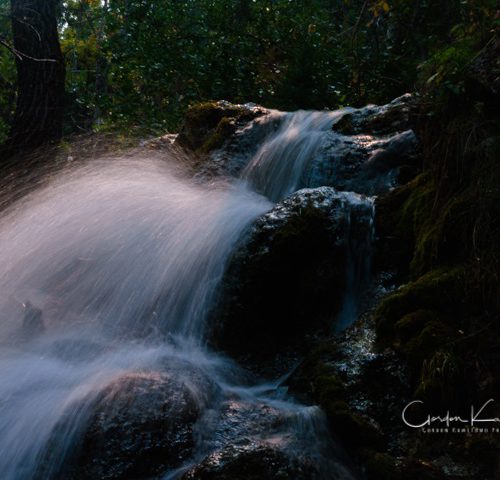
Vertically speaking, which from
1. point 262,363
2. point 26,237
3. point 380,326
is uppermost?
point 26,237

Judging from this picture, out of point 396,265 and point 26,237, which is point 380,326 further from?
point 26,237

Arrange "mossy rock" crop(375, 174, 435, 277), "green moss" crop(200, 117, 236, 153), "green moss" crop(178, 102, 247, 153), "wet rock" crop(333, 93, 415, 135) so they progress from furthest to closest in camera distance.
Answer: "green moss" crop(178, 102, 247, 153), "green moss" crop(200, 117, 236, 153), "wet rock" crop(333, 93, 415, 135), "mossy rock" crop(375, 174, 435, 277)

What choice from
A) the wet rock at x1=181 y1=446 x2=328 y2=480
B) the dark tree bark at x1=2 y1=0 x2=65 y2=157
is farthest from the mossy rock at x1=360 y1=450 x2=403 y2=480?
the dark tree bark at x1=2 y1=0 x2=65 y2=157

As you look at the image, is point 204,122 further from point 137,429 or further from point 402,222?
point 137,429

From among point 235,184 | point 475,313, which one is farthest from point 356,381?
point 235,184

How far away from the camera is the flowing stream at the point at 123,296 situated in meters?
3.73

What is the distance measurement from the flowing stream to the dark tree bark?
2.21 feet

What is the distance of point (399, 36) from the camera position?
A: 45.9 ft

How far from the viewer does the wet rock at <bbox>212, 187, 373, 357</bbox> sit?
5.18 m

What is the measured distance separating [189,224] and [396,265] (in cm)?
213

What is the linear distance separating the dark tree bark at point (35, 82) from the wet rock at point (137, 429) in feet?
18.2

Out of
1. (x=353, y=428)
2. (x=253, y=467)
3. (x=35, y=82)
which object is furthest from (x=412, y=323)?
(x=35, y=82)

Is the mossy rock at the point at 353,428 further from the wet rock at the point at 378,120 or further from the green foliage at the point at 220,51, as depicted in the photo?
the green foliage at the point at 220,51

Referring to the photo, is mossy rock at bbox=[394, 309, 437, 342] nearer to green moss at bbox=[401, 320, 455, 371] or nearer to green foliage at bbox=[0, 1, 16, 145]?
green moss at bbox=[401, 320, 455, 371]
